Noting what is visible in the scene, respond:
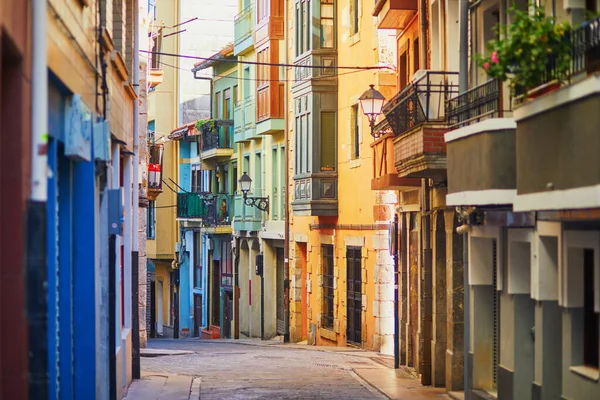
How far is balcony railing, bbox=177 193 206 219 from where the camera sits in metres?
47.4

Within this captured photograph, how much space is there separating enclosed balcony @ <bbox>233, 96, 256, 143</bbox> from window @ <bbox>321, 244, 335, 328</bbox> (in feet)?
28.5

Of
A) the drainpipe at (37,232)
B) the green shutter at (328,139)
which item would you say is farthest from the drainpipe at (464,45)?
the green shutter at (328,139)

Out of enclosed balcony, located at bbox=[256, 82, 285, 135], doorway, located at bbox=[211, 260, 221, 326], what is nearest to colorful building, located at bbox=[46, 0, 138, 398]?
enclosed balcony, located at bbox=[256, 82, 285, 135]

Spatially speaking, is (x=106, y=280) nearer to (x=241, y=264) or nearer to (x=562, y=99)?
(x=562, y=99)

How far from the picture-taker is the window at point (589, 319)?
1235 centimetres

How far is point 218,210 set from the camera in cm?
4603

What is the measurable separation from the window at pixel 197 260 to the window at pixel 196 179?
6.84 ft

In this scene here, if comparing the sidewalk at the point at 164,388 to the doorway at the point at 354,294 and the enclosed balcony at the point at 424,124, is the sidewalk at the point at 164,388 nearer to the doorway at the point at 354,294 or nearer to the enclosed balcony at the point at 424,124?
the enclosed balcony at the point at 424,124

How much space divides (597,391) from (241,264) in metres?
32.1

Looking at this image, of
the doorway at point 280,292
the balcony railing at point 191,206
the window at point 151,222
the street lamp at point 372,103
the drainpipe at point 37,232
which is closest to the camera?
the drainpipe at point 37,232

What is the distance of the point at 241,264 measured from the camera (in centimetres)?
4344

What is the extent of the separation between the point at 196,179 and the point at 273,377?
106 feet

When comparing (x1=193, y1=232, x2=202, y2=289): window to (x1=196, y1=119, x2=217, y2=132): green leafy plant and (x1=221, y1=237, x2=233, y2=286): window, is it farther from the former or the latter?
(x1=196, y1=119, x2=217, y2=132): green leafy plant

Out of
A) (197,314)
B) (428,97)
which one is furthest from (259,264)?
(428,97)
